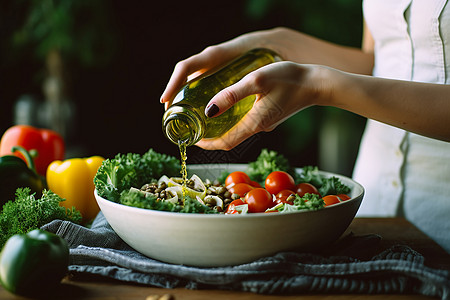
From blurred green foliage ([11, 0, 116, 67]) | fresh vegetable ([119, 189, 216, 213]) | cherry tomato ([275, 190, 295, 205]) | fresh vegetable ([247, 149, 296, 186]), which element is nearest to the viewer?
fresh vegetable ([119, 189, 216, 213])

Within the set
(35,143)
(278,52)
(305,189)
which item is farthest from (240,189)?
(35,143)

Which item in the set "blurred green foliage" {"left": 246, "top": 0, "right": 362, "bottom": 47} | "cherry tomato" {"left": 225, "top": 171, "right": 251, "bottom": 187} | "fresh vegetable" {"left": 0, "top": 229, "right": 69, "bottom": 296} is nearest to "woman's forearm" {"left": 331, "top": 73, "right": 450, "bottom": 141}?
"cherry tomato" {"left": 225, "top": 171, "right": 251, "bottom": 187}

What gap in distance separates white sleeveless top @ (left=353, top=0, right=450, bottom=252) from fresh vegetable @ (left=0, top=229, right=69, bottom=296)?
1170mm

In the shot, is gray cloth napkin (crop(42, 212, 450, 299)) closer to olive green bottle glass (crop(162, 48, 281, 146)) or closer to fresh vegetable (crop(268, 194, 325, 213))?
fresh vegetable (crop(268, 194, 325, 213))

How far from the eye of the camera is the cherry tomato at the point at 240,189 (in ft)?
4.17

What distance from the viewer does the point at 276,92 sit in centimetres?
103

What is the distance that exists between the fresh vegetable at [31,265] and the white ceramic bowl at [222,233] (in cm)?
16

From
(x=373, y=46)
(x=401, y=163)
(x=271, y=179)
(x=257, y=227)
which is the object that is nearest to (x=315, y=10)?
(x=373, y=46)

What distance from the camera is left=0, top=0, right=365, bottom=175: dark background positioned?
3131 millimetres

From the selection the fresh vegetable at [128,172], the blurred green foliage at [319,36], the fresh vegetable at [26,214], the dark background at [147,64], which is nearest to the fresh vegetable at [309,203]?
the fresh vegetable at [128,172]

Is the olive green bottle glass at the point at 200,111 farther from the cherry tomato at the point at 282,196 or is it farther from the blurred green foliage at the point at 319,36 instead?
the blurred green foliage at the point at 319,36

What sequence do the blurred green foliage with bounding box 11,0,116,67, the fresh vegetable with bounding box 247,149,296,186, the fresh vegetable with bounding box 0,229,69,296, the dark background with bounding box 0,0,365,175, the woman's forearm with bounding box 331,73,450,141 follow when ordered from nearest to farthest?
the fresh vegetable with bounding box 0,229,69,296
the woman's forearm with bounding box 331,73,450,141
the fresh vegetable with bounding box 247,149,296,186
the blurred green foliage with bounding box 11,0,116,67
the dark background with bounding box 0,0,365,175

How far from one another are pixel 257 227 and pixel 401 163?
0.87 metres

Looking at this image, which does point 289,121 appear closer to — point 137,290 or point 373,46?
point 373,46
